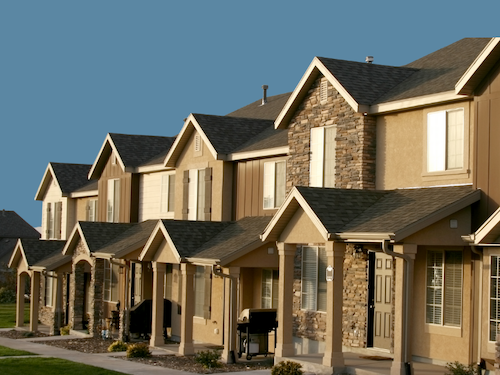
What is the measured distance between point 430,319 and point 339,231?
2782 millimetres

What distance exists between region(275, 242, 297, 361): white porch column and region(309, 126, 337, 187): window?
7.74 ft

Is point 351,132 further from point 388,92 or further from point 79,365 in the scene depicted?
point 79,365

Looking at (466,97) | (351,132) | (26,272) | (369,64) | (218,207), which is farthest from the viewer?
(26,272)

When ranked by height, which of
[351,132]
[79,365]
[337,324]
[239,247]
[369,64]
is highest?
[369,64]

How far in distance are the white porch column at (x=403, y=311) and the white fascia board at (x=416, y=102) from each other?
11.0ft

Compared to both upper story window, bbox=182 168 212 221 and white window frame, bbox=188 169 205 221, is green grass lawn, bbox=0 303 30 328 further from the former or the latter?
white window frame, bbox=188 169 205 221

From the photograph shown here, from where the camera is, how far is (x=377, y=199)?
1866 cm

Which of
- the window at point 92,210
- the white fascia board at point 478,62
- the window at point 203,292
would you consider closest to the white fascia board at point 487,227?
the white fascia board at point 478,62

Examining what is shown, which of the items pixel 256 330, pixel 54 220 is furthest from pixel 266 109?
pixel 54 220

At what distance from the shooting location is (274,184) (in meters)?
23.5

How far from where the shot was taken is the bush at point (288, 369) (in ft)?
57.4

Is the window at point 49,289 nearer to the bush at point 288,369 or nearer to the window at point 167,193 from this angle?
the window at point 167,193

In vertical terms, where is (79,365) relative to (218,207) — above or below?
below

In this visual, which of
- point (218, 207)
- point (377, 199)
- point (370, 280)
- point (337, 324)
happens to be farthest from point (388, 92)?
point (218, 207)
